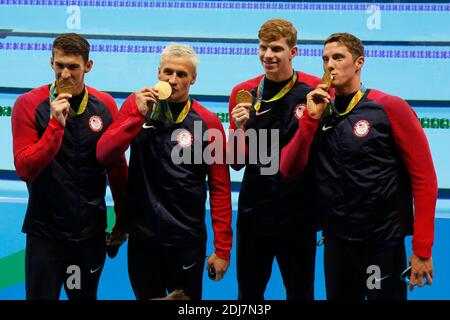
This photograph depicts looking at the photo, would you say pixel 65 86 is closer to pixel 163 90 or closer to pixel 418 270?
pixel 163 90

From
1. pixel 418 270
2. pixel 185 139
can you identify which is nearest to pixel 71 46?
pixel 185 139

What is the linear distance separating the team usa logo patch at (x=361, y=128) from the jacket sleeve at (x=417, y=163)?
0.08 m

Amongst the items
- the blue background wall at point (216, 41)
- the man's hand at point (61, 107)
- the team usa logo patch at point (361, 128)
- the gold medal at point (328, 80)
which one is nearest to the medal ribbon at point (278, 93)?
the gold medal at point (328, 80)

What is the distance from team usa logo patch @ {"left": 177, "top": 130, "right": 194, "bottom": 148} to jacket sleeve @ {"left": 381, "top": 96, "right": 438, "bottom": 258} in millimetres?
668

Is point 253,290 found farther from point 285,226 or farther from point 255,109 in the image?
point 255,109

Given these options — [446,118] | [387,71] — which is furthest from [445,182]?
[387,71]

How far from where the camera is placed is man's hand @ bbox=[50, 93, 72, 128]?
2488 mm

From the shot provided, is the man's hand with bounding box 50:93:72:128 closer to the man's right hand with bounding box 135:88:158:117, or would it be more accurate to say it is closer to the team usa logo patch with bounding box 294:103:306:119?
the man's right hand with bounding box 135:88:158:117

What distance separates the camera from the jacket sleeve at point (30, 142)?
2.49 metres

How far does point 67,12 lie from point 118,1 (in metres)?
0.37

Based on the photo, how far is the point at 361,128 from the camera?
2.52 meters

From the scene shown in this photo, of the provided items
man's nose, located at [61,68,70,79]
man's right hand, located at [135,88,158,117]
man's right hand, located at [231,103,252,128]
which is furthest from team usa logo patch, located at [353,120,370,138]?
man's nose, located at [61,68,70,79]

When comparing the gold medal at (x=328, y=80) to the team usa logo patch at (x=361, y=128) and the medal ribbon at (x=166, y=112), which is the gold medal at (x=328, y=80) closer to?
the team usa logo patch at (x=361, y=128)
